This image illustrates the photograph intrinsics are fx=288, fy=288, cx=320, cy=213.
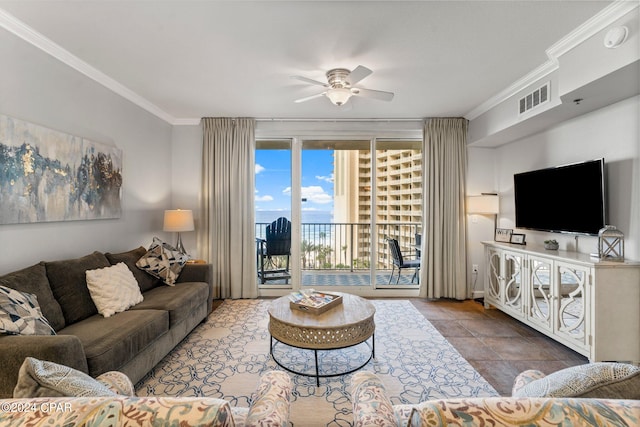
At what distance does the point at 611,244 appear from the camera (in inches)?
96.0

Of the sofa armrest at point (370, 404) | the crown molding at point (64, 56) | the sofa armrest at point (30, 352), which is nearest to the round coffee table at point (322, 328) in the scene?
the sofa armrest at point (370, 404)

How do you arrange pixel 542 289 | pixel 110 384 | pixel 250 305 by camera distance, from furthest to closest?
pixel 250 305 → pixel 542 289 → pixel 110 384

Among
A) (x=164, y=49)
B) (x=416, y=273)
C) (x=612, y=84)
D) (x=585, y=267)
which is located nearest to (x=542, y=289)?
(x=585, y=267)

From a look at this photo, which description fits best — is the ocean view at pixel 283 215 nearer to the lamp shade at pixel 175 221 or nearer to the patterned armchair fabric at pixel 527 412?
the lamp shade at pixel 175 221

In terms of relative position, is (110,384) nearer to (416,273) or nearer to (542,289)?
(542,289)

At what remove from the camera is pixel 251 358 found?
2537 millimetres

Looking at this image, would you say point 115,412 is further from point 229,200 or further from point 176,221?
point 229,200

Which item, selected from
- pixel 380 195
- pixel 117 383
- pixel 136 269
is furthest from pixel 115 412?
pixel 380 195

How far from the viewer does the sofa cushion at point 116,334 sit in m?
1.74

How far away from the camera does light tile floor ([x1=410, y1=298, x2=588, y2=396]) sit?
93.7 inches

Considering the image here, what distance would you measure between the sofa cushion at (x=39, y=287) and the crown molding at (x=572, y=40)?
4.31m

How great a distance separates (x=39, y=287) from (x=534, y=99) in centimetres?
451

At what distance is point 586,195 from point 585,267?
73cm

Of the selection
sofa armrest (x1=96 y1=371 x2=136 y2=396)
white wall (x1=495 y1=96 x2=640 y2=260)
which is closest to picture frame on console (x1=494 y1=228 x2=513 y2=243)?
Result: white wall (x1=495 y1=96 x2=640 y2=260)
